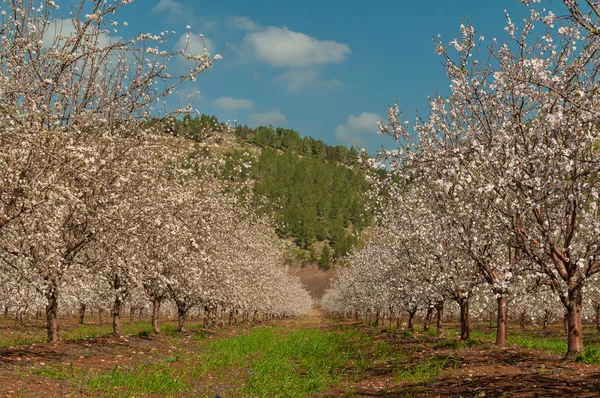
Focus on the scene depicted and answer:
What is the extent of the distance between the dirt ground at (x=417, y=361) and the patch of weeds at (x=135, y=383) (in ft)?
→ 2.20

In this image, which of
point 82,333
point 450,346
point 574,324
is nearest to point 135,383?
point 574,324

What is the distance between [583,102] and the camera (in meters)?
9.59

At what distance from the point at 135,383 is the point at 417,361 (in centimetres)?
1001

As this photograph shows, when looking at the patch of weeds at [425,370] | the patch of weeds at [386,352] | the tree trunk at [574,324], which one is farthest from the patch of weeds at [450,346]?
the tree trunk at [574,324]

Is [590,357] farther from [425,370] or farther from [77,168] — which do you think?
[77,168]

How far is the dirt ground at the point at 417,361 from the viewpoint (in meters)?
11.2

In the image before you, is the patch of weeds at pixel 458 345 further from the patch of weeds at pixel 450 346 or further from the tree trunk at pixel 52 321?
the tree trunk at pixel 52 321

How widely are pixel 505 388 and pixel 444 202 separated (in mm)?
6669

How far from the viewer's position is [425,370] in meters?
15.5

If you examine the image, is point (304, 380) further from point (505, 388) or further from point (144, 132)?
point (144, 132)

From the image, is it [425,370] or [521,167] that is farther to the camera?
[425,370]

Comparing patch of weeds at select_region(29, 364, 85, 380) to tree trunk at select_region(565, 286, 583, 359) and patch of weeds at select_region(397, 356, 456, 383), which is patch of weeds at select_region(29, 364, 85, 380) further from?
tree trunk at select_region(565, 286, 583, 359)

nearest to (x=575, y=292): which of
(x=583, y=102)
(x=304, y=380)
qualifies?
(x=583, y=102)

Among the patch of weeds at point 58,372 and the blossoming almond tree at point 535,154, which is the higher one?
the blossoming almond tree at point 535,154
